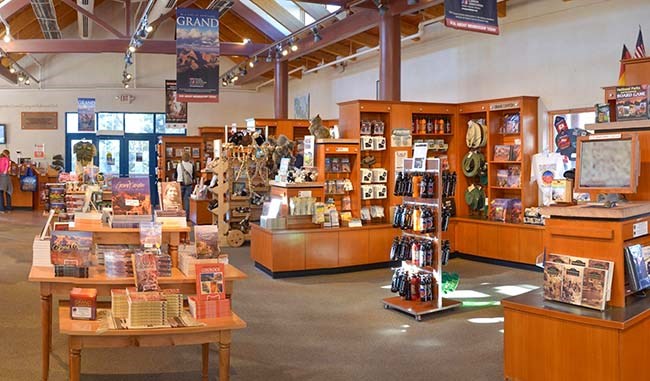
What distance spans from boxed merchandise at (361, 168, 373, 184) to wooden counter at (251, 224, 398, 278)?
2.22 ft

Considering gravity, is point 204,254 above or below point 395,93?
below

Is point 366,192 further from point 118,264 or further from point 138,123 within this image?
point 138,123

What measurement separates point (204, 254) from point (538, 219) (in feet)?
20.3

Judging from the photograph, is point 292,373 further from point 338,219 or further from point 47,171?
point 47,171

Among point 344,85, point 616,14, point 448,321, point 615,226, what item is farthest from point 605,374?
point 344,85

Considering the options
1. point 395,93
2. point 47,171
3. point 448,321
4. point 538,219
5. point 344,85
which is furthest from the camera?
point 47,171

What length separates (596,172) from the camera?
4.16 metres

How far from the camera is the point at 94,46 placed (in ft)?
50.3

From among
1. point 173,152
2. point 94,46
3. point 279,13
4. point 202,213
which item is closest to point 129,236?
point 202,213

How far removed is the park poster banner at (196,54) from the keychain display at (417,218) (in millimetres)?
4599

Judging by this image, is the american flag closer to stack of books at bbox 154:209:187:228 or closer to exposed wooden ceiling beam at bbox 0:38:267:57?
stack of books at bbox 154:209:187:228

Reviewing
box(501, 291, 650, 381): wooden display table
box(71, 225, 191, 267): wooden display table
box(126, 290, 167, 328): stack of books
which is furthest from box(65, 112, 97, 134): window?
box(501, 291, 650, 381): wooden display table

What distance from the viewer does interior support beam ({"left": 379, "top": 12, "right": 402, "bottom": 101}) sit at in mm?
10125

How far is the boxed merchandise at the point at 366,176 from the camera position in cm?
918
